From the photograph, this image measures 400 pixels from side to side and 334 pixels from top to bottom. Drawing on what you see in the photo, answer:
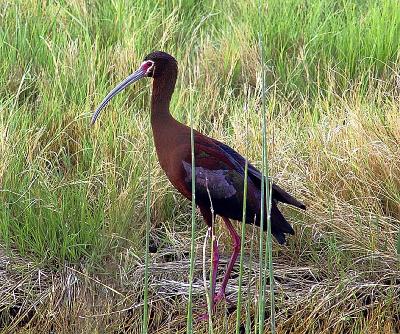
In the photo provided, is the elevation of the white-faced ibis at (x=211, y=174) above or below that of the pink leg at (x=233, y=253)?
above

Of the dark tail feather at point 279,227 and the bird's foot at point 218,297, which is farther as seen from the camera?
the bird's foot at point 218,297

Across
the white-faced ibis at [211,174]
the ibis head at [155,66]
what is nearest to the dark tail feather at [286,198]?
the white-faced ibis at [211,174]

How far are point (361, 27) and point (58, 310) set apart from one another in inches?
83.8

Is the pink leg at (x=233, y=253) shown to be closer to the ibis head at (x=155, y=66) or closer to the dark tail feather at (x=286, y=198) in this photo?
the dark tail feather at (x=286, y=198)

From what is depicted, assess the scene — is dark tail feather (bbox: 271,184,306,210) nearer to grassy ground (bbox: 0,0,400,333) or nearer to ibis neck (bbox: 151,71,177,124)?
grassy ground (bbox: 0,0,400,333)

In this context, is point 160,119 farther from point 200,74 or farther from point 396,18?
point 396,18

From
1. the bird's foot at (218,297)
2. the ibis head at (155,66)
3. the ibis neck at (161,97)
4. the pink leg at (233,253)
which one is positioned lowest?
the bird's foot at (218,297)

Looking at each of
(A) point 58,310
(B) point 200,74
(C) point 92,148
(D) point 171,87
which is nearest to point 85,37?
(B) point 200,74

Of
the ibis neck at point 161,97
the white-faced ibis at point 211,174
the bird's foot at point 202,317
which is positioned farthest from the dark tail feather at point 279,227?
the ibis neck at point 161,97

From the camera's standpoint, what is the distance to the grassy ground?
368cm

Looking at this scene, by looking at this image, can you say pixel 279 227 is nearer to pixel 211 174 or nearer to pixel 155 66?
pixel 211 174

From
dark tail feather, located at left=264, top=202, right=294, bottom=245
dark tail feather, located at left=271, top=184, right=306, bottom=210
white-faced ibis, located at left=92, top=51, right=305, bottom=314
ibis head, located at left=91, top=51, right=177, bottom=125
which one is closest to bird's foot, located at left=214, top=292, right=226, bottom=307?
white-faced ibis, located at left=92, top=51, right=305, bottom=314

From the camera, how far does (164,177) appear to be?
406 cm

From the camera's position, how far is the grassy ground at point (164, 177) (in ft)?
12.1
